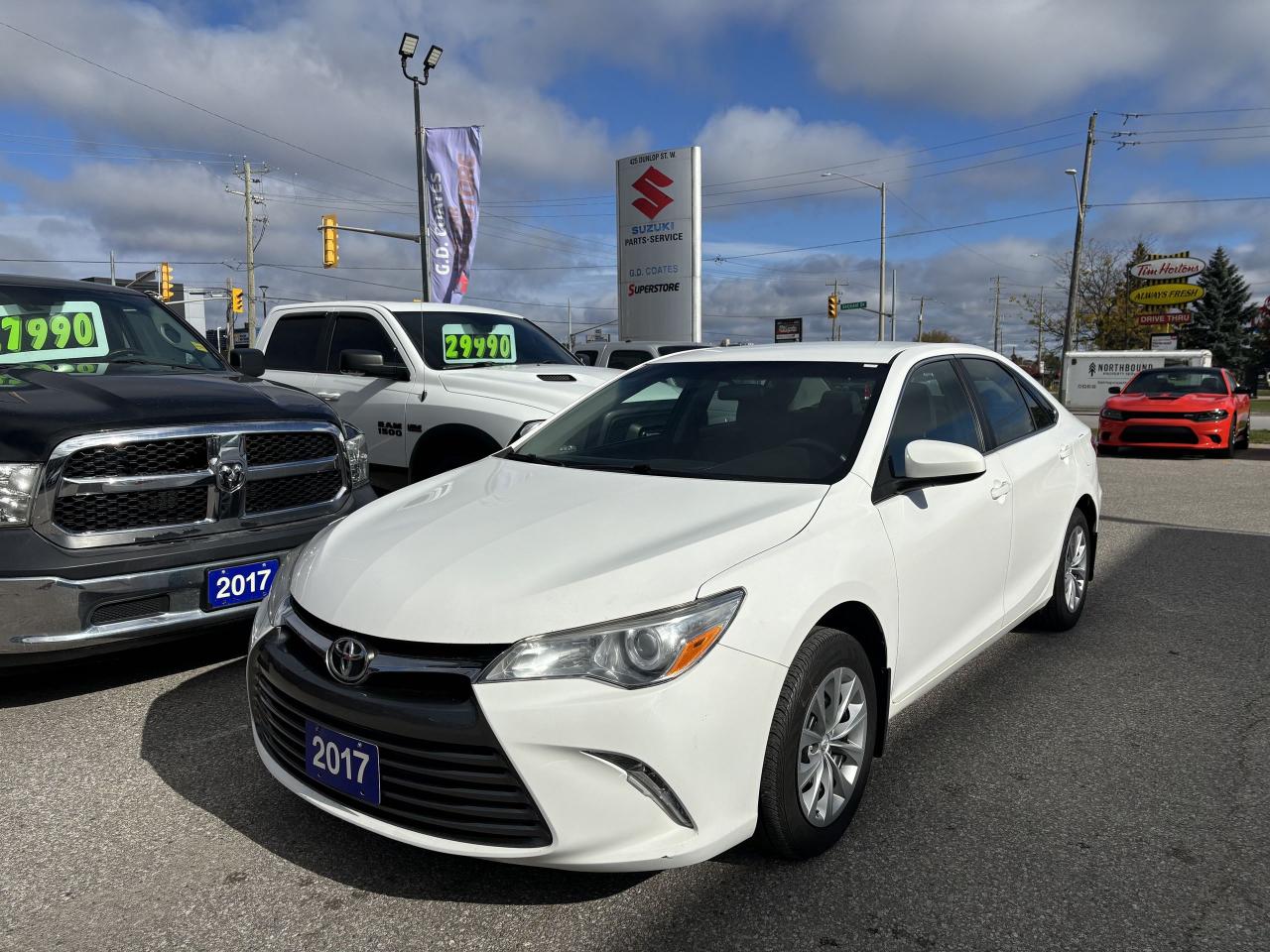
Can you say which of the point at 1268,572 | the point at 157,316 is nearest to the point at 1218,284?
the point at 1268,572

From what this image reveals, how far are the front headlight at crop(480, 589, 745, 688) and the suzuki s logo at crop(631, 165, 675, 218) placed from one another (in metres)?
18.4

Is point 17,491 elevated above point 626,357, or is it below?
below

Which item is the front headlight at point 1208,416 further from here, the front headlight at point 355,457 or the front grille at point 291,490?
the front grille at point 291,490

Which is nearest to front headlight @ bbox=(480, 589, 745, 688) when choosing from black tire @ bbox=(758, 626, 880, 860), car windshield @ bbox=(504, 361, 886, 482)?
black tire @ bbox=(758, 626, 880, 860)

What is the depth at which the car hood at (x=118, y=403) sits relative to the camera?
3.77 metres

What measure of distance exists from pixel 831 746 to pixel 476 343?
5640mm

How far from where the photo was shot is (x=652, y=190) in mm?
19969

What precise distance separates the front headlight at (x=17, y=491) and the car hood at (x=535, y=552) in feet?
4.13

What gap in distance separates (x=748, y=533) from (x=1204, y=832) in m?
1.70

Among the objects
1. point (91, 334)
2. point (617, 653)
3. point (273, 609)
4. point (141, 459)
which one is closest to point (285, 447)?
point (141, 459)

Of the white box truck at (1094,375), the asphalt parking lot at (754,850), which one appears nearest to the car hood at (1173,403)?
the asphalt parking lot at (754,850)

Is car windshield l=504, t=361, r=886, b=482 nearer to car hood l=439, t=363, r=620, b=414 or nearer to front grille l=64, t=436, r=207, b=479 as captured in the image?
front grille l=64, t=436, r=207, b=479

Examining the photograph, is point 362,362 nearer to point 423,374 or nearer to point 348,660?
point 423,374

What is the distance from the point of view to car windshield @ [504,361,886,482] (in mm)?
3402
